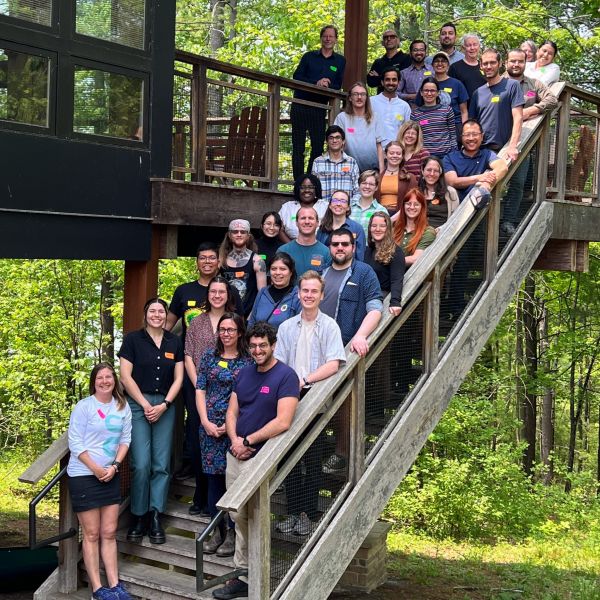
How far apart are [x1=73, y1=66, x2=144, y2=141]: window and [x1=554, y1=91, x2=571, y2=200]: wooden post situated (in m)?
4.22

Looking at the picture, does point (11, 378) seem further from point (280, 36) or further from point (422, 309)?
point (422, 309)

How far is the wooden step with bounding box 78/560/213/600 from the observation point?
6.23m

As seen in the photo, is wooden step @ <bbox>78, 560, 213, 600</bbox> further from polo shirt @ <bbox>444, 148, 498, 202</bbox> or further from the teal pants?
polo shirt @ <bbox>444, 148, 498, 202</bbox>

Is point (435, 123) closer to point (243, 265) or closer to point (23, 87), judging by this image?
point (243, 265)

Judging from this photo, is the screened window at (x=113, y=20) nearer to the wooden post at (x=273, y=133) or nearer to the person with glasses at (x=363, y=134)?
the wooden post at (x=273, y=133)

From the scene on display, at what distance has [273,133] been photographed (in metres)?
9.62

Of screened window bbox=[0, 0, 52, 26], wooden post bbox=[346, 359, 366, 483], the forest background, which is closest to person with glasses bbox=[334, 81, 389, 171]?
screened window bbox=[0, 0, 52, 26]

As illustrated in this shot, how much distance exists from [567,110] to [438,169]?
2573 mm

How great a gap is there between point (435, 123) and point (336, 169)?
1.14 metres

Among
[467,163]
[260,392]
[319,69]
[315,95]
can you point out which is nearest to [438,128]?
[467,163]

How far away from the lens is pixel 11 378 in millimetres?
22797

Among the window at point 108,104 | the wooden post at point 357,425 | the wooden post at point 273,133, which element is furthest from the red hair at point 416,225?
the wooden post at point 273,133

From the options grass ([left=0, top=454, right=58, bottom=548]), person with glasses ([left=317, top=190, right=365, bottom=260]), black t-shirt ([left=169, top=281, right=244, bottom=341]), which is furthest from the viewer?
grass ([left=0, top=454, right=58, bottom=548])

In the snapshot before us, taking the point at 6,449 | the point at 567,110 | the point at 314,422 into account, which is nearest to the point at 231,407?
the point at 314,422
